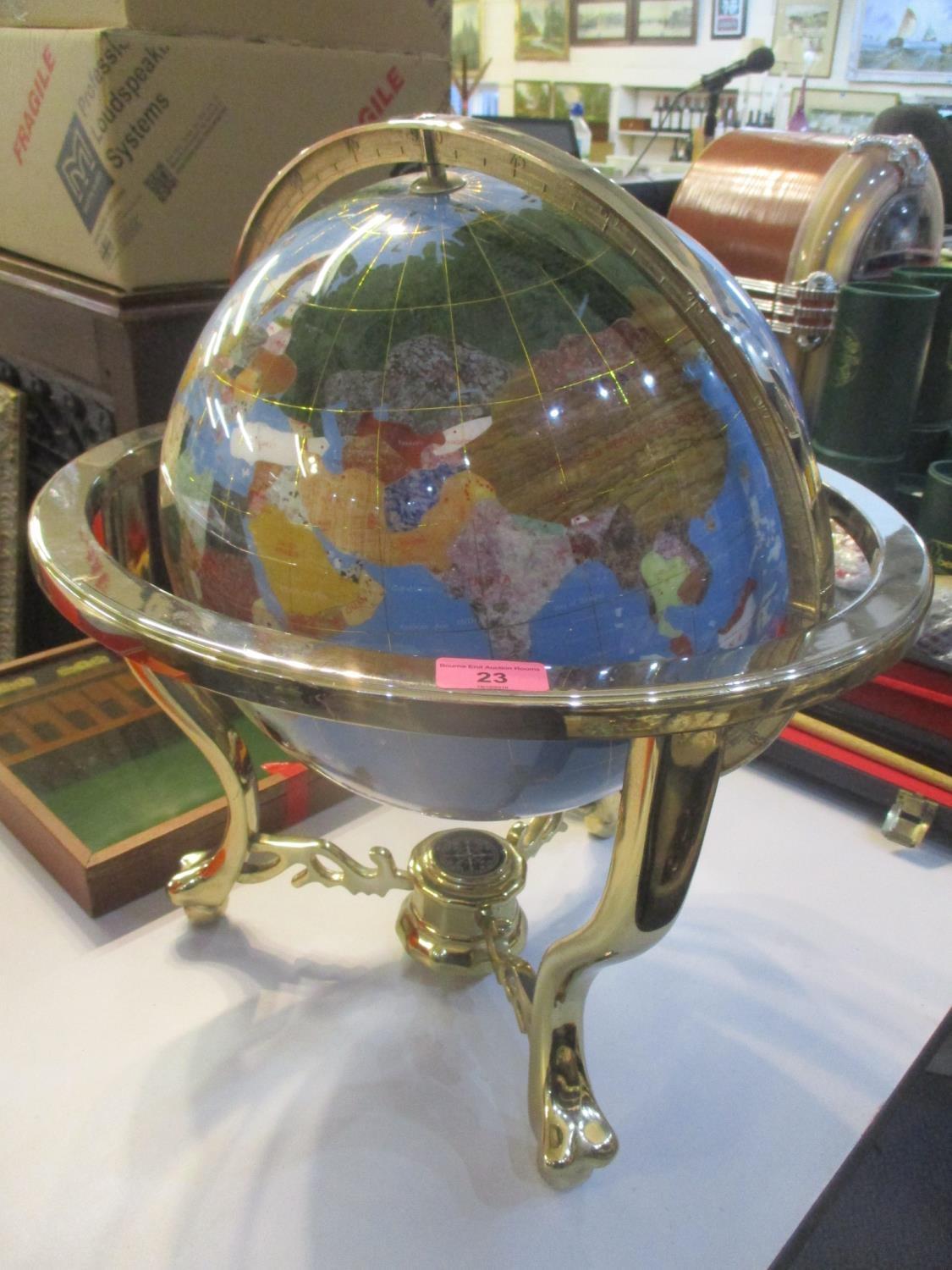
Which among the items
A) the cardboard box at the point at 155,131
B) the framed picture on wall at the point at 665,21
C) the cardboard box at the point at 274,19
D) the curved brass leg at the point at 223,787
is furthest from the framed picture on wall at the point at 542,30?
the curved brass leg at the point at 223,787

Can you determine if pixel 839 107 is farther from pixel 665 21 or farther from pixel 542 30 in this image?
pixel 542 30

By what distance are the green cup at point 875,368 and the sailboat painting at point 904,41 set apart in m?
1.89

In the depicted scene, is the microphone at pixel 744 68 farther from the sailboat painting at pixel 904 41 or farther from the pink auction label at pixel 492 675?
the pink auction label at pixel 492 675

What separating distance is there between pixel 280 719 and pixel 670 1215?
43 centimetres

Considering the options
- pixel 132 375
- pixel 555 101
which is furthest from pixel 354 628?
pixel 555 101

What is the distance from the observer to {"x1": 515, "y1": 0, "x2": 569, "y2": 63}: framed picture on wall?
369 cm

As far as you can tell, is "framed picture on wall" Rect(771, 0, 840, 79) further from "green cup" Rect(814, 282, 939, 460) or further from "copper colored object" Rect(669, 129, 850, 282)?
"green cup" Rect(814, 282, 939, 460)

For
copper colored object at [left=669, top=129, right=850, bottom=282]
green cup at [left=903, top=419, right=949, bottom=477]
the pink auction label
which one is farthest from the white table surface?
copper colored object at [left=669, top=129, right=850, bottom=282]

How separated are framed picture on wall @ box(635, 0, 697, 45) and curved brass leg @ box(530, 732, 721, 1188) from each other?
3.41 metres

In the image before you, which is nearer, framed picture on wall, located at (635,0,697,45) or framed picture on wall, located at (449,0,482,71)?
framed picture on wall, located at (635,0,697,45)

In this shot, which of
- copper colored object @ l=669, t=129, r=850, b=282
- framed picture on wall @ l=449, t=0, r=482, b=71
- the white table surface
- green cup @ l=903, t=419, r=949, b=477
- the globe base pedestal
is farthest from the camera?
framed picture on wall @ l=449, t=0, r=482, b=71

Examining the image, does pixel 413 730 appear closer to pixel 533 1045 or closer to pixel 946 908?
pixel 533 1045

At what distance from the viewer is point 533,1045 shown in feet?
2.37

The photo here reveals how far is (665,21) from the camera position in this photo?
10.9 feet
